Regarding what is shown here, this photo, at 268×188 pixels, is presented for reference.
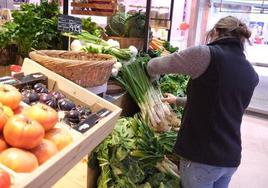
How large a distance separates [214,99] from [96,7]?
178 cm

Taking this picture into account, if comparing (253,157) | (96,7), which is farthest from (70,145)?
(253,157)

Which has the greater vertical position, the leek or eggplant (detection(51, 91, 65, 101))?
eggplant (detection(51, 91, 65, 101))

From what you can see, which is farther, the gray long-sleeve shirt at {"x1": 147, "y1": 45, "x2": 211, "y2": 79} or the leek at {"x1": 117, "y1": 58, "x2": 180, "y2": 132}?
the leek at {"x1": 117, "y1": 58, "x2": 180, "y2": 132}

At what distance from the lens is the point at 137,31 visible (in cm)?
290

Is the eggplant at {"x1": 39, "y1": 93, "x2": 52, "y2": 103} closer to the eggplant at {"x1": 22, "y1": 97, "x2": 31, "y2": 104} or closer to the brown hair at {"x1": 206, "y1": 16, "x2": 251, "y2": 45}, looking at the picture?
the eggplant at {"x1": 22, "y1": 97, "x2": 31, "y2": 104}

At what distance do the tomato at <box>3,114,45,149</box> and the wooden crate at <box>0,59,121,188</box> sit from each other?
0.09 metres

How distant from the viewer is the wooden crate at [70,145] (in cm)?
80

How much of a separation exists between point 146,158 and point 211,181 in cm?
50

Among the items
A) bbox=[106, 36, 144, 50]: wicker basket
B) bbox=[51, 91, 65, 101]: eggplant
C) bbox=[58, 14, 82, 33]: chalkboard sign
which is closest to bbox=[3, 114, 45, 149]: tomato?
bbox=[51, 91, 65, 101]: eggplant

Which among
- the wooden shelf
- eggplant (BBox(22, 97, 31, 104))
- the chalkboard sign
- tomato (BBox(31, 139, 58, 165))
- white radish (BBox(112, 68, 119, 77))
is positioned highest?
the wooden shelf

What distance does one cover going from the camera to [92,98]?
1.47m

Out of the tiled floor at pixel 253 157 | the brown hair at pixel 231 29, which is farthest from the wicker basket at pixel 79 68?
the tiled floor at pixel 253 157

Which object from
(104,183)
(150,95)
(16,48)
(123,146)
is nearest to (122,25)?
(150,95)

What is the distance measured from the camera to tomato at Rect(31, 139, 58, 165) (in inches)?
36.7
